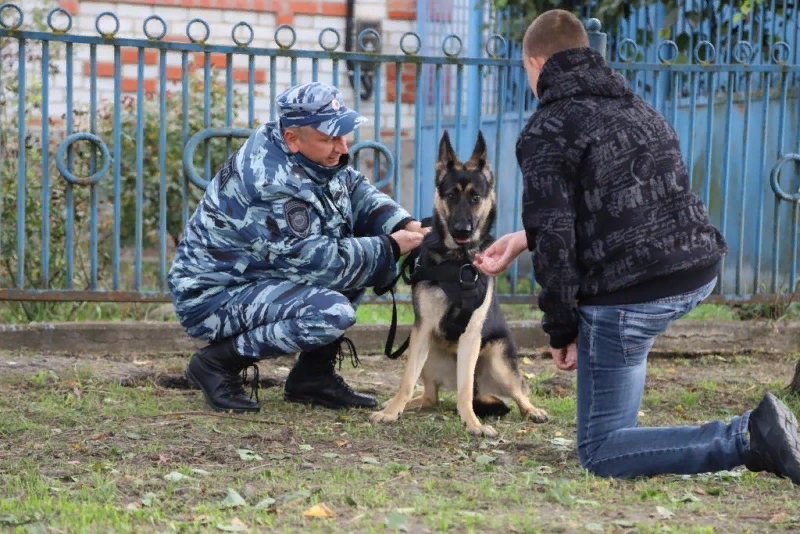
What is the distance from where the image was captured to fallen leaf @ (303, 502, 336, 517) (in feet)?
11.3

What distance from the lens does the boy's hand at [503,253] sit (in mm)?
4027

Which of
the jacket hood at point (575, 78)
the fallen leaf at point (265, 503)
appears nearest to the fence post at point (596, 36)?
the jacket hood at point (575, 78)

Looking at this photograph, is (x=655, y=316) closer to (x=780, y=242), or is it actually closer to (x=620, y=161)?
(x=620, y=161)

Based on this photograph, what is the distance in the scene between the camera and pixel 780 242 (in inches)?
321

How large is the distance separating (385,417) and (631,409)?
1466 mm

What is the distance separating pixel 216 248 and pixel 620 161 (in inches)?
83.7

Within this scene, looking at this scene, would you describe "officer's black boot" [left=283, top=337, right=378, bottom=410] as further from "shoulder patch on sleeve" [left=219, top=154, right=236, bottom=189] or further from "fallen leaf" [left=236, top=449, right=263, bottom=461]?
"fallen leaf" [left=236, top=449, right=263, bottom=461]

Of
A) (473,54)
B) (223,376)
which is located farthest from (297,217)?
(473,54)

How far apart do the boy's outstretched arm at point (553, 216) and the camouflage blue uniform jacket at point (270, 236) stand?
1461 millimetres

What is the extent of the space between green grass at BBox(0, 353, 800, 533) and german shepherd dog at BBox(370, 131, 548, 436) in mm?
206

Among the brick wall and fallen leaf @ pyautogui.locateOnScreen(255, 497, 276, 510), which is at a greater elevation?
the brick wall

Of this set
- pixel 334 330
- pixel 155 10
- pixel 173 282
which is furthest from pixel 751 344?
pixel 155 10

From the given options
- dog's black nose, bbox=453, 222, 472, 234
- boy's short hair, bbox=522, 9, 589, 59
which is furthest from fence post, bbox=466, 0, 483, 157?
boy's short hair, bbox=522, 9, 589, 59

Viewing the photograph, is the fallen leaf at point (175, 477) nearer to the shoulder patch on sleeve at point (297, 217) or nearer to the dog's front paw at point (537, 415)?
→ the shoulder patch on sleeve at point (297, 217)
